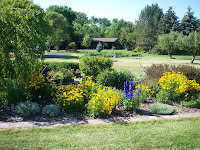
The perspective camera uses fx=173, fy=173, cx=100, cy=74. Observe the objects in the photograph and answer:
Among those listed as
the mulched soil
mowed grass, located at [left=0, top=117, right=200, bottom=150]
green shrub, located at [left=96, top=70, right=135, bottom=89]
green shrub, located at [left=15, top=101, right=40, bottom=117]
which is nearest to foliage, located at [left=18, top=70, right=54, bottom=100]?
green shrub, located at [left=15, top=101, right=40, bottom=117]

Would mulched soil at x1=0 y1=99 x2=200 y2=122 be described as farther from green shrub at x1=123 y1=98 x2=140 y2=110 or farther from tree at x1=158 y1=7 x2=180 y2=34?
tree at x1=158 y1=7 x2=180 y2=34

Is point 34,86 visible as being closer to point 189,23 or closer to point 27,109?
point 27,109

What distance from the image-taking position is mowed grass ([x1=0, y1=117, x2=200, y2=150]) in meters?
3.24

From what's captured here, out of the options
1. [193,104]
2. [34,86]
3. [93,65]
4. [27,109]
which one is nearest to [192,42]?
[93,65]

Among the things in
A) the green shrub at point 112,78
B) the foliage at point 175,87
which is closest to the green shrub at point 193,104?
the foliage at point 175,87

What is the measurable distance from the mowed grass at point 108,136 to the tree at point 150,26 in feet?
136

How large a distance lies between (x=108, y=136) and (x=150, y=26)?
1883 inches

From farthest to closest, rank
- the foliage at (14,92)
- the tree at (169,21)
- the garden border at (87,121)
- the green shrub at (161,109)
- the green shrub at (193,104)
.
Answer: the tree at (169,21), the green shrub at (193,104), the foliage at (14,92), the green shrub at (161,109), the garden border at (87,121)

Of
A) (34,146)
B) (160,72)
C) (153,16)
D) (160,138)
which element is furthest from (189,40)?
(153,16)

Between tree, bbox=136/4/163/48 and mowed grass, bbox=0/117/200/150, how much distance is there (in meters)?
41.5

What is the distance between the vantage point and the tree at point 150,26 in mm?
46031

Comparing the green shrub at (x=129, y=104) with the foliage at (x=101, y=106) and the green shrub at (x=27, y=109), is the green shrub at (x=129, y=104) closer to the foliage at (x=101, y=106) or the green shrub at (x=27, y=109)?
the foliage at (x=101, y=106)

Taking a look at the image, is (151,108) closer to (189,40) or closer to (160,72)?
(160,72)

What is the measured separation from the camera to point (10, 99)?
4953mm
